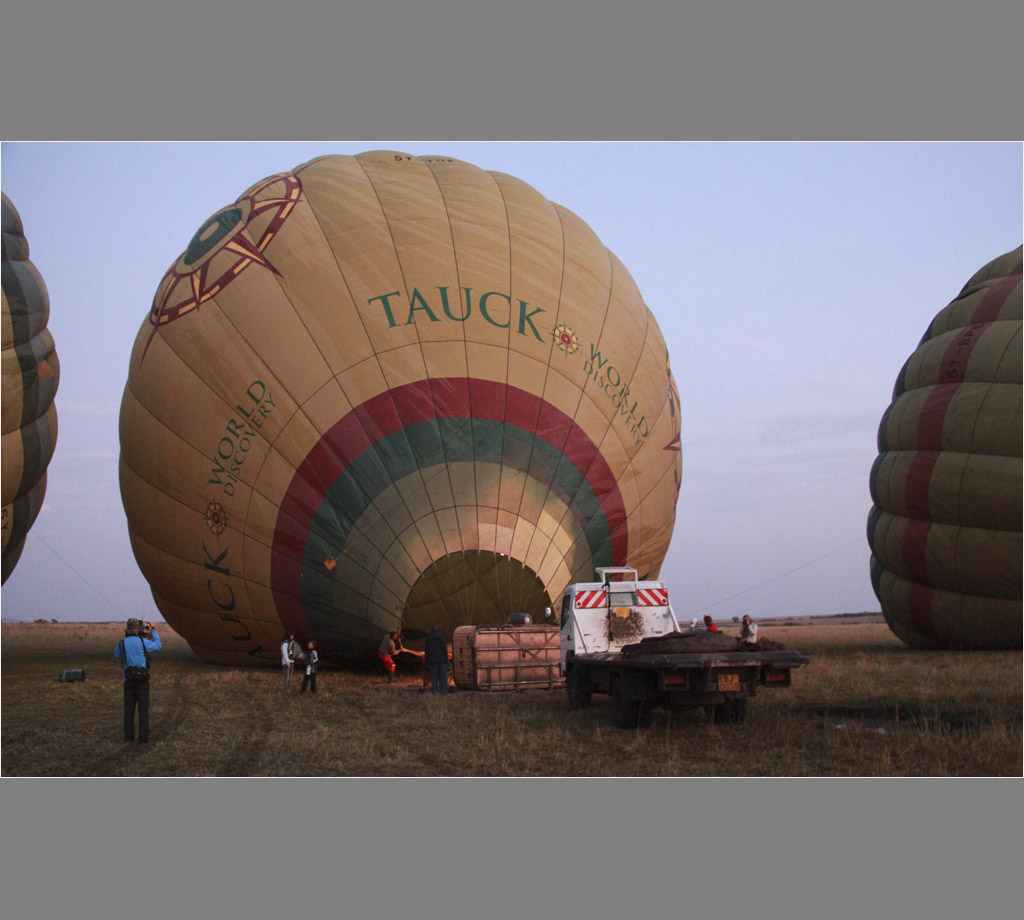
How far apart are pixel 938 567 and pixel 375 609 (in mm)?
10061

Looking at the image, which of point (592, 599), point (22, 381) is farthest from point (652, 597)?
point (22, 381)

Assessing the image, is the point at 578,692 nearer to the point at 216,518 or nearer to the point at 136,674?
the point at 136,674

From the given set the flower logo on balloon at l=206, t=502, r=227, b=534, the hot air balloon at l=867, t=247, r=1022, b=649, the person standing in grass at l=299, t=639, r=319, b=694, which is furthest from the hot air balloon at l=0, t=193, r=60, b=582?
the hot air balloon at l=867, t=247, r=1022, b=649

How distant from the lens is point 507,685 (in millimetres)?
10562

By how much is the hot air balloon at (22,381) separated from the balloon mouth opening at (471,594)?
20.5ft

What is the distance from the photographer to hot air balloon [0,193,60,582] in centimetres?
1272

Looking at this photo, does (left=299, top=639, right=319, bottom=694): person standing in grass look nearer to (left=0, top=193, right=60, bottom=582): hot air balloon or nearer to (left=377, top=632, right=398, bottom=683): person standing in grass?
(left=377, top=632, right=398, bottom=683): person standing in grass

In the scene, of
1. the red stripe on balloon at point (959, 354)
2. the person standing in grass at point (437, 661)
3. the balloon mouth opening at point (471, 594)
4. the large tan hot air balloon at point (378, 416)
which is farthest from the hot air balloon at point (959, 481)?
the person standing in grass at point (437, 661)

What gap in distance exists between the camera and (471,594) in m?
10.6

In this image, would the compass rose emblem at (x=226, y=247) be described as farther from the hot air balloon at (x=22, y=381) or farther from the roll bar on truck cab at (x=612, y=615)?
the roll bar on truck cab at (x=612, y=615)

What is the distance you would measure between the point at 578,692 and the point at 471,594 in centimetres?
196

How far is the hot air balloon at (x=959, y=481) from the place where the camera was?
49.2ft

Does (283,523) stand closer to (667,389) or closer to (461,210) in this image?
(461,210)

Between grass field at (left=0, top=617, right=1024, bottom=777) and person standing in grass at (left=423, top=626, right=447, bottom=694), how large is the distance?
251 millimetres
